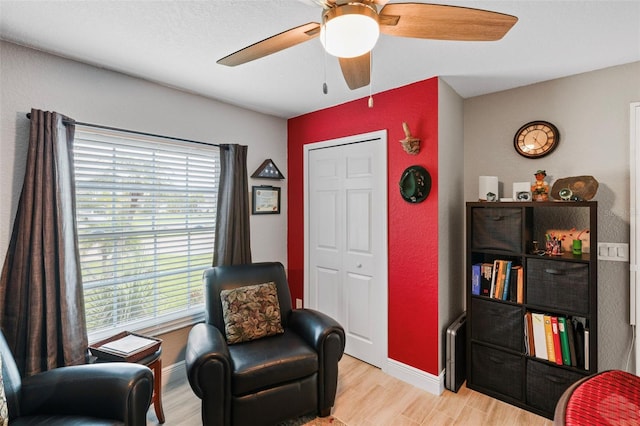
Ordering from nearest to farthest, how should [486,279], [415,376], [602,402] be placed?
1. [602,402]
2. [486,279]
3. [415,376]

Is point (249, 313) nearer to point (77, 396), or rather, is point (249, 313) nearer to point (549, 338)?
point (77, 396)

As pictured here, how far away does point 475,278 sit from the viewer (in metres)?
2.41

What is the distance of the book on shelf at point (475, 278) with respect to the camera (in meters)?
2.41

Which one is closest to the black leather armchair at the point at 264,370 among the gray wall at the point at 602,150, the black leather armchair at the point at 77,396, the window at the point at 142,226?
the black leather armchair at the point at 77,396

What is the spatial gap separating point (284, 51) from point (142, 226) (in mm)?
1652

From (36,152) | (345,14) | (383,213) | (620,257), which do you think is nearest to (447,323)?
(383,213)

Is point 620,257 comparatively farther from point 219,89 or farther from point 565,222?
point 219,89

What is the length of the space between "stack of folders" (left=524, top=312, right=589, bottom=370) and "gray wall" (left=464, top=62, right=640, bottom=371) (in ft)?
0.91

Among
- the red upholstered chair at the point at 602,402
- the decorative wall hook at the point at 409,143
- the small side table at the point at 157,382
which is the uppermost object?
the decorative wall hook at the point at 409,143

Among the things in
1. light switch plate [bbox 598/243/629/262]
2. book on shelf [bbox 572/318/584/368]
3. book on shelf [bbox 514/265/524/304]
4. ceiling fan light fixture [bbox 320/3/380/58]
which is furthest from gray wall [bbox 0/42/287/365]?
light switch plate [bbox 598/243/629/262]

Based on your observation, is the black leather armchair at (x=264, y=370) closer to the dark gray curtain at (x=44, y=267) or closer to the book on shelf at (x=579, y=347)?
the dark gray curtain at (x=44, y=267)

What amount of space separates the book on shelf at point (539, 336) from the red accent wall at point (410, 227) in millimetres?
645

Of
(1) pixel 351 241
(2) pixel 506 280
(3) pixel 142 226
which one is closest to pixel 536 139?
(2) pixel 506 280

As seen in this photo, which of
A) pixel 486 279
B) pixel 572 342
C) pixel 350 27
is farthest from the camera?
pixel 486 279
